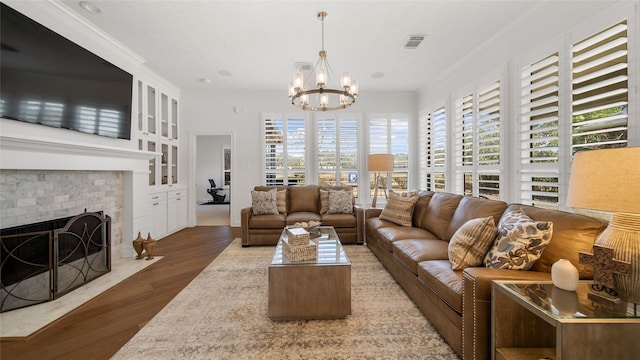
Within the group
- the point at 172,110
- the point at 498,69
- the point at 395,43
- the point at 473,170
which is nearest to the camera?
the point at 498,69

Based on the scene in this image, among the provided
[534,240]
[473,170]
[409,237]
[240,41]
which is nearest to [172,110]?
[240,41]

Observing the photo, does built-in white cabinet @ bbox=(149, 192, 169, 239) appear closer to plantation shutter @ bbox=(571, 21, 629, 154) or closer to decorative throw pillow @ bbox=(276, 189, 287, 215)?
decorative throw pillow @ bbox=(276, 189, 287, 215)

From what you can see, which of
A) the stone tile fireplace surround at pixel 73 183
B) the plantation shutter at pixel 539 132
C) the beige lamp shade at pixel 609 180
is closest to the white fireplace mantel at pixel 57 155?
the stone tile fireplace surround at pixel 73 183

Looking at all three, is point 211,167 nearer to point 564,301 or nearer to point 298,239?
point 298,239

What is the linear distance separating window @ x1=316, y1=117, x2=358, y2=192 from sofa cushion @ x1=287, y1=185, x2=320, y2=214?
1038 mm

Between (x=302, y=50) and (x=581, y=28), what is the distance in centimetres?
288

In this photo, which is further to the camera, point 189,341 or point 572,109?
point 572,109

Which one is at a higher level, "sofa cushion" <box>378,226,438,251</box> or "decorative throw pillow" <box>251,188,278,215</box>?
"decorative throw pillow" <box>251,188,278,215</box>

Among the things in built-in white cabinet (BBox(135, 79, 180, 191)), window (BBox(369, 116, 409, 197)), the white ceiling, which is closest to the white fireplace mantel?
built-in white cabinet (BBox(135, 79, 180, 191))

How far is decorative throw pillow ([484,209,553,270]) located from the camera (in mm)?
1610

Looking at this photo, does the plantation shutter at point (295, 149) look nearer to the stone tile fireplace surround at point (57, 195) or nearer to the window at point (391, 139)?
the window at point (391, 139)

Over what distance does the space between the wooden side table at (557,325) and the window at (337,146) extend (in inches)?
171

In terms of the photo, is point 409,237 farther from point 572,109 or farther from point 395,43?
point 395,43

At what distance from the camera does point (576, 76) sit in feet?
7.43
